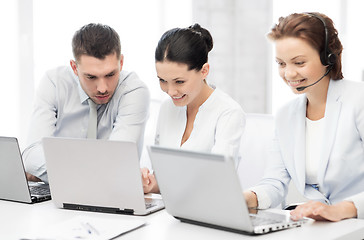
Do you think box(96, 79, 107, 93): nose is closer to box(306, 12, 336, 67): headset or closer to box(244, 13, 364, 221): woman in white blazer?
box(244, 13, 364, 221): woman in white blazer

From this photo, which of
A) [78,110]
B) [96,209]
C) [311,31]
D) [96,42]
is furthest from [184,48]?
[96,209]

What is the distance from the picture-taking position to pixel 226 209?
1458 mm

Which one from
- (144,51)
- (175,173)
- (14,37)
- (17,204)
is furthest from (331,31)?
(144,51)

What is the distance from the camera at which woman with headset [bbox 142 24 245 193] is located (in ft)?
7.04

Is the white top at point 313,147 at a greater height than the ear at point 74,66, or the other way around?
the ear at point 74,66

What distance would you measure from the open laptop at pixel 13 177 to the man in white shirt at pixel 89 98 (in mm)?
229

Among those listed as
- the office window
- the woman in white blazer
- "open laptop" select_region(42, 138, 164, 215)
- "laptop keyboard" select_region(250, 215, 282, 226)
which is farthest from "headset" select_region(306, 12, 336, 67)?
the office window

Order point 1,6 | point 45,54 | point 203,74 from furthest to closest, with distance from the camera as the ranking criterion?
point 45,54, point 1,6, point 203,74

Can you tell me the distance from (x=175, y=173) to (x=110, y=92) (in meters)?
0.90

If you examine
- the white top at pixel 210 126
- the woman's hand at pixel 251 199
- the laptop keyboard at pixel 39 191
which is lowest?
the laptop keyboard at pixel 39 191

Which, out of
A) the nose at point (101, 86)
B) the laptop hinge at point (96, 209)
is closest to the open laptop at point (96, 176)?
the laptop hinge at point (96, 209)

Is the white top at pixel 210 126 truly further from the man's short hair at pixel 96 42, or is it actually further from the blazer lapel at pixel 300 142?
the man's short hair at pixel 96 42

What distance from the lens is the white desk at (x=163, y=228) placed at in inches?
58.3

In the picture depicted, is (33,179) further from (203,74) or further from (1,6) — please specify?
(1,6)
